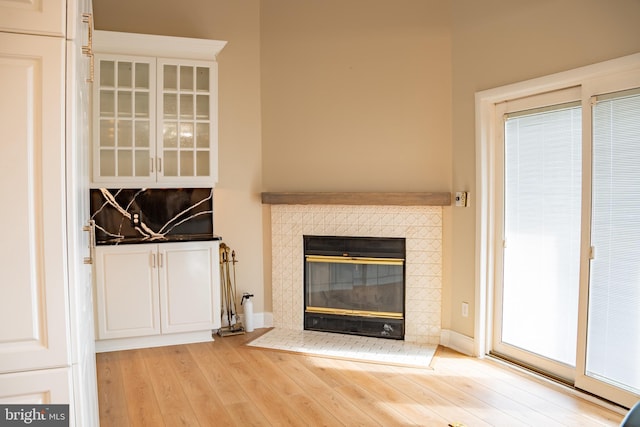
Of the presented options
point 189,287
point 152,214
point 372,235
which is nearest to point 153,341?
point 189,287

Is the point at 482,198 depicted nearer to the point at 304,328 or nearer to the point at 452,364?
the point at 452,364

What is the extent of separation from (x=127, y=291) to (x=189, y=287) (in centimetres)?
50

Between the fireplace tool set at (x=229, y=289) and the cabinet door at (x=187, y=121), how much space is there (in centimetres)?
72

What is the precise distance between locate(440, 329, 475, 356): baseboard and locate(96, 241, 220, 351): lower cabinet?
1982mm

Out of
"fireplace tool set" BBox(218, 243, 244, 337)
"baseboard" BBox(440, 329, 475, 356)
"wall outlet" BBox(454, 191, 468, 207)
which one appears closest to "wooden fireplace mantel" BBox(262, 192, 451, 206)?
"wall outlet" BBox(454, 191, 468, 207)

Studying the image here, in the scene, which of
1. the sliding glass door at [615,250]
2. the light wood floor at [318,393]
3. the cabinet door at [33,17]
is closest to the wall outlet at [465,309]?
the light wood floor at [318,393]

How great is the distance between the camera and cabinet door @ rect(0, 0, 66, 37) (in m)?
1.66

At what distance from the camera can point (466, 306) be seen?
4277 mm

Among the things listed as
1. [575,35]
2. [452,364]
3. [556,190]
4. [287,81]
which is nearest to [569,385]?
[452,364]

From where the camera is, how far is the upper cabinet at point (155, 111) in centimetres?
440

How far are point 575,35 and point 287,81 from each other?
2.58m

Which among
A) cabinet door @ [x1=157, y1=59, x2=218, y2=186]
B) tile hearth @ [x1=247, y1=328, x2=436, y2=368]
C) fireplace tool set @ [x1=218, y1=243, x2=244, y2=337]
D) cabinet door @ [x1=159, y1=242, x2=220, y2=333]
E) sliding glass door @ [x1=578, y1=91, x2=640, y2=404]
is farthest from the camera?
fireplace tool set @ [x1=218, y1=243, x2=244, y2=337]

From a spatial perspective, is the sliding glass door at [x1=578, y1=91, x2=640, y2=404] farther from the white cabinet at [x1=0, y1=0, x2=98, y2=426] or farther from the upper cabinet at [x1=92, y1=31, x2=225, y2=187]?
the upper cabinet at [x1=92, y1=31, x2=225, y2=187]

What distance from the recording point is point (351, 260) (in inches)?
189
